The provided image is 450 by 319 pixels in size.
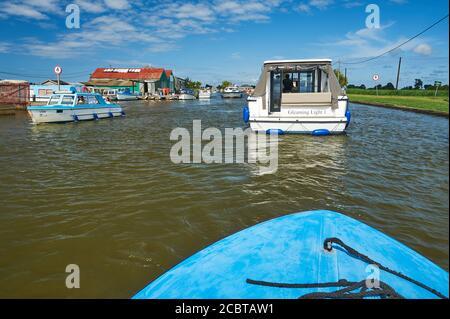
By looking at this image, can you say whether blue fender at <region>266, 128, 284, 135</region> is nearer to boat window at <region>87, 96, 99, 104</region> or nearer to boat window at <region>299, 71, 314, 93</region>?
boat window at <region>299, 71, 314, 93</region>

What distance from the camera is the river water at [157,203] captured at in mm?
3768

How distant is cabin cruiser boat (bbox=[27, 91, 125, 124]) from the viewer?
17805 mm

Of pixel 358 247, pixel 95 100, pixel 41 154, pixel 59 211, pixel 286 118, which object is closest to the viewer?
pixel 358 247

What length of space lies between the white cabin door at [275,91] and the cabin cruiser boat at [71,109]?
12784mm

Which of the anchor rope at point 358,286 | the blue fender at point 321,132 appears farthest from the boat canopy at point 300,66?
the anchor rope at point 358,286

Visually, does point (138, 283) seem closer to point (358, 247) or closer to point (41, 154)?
point (358, 247)

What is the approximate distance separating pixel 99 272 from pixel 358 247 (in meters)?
3.01

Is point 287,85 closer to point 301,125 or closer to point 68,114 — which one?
point 301,125

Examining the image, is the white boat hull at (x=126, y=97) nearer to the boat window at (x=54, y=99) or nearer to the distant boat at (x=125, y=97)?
the distant boat at (x=125, y=97)

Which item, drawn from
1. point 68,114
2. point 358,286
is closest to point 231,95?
point 68,114

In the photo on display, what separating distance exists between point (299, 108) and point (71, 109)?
1430 cm

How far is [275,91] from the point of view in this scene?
15320 mm
